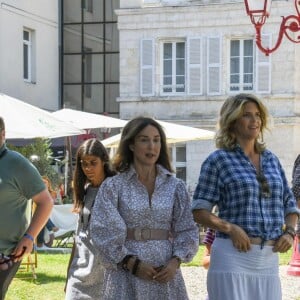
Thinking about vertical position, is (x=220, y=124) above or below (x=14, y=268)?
above

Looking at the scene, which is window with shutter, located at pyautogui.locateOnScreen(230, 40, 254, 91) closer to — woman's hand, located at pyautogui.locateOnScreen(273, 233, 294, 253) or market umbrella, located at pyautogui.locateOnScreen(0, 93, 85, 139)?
market umbrella, located at pyautogui.locateOnScreen(0, 93, 85, 139)

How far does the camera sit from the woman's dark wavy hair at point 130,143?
18.8ft

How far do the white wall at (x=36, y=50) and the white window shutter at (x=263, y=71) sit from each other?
791cm

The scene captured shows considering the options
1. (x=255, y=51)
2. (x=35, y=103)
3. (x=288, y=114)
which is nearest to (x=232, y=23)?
(x=255, y=51)

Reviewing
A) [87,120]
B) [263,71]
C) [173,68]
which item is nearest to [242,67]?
[263,71]

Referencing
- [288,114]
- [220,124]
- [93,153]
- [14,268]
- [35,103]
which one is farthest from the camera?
[35,103]

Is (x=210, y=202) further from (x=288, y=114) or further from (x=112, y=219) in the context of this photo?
(x=288, y=114)

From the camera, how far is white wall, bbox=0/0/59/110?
104ft

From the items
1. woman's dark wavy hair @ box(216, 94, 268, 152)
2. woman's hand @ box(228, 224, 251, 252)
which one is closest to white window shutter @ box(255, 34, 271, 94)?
woman's dark wavy hair @ box(216, 94, 268, 152)

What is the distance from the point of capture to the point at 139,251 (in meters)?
5.49

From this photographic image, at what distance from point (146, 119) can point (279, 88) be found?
2411 centimetres

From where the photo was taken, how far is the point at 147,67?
101ft

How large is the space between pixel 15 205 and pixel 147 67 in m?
24.5

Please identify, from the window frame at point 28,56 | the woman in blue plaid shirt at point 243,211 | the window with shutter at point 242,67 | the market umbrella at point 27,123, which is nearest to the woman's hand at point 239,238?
the woman in blue plaid shirt at point 243,211
